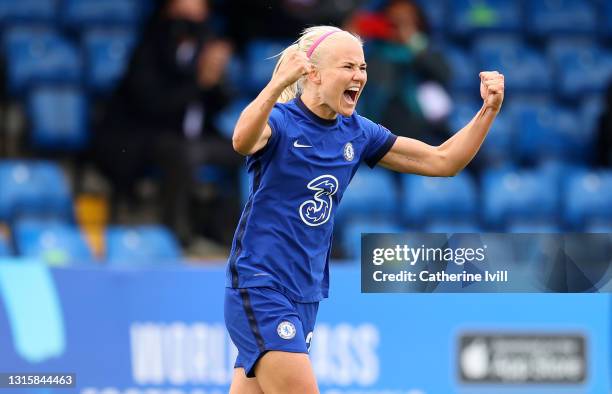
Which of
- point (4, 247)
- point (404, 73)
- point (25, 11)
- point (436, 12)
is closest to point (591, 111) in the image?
point (436, 12)

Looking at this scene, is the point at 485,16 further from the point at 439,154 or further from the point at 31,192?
the point at 439,154

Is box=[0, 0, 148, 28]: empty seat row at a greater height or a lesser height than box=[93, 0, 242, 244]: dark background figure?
greater

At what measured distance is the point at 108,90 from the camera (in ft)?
32.8

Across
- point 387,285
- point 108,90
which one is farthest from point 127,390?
point 108,90

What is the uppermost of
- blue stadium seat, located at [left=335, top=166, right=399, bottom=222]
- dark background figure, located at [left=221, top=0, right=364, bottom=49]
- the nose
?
dark background figure, located at [left=221, top=0, right=364, bottom=49]

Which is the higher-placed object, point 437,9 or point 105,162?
point 437,9

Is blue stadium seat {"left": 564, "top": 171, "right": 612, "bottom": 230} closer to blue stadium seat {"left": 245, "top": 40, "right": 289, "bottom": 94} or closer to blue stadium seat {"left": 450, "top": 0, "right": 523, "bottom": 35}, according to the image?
blue stadium seat {"left": 450, "top": 0, "right": 523, "bottom": 35}

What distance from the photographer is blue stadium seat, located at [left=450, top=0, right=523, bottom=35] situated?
1157 cm

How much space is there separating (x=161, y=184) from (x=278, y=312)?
449 centimetres

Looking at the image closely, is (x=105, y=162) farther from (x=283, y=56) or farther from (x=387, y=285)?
(x=283, y=56)

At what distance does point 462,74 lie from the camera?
10984mm

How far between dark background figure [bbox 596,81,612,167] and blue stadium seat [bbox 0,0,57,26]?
4302mm

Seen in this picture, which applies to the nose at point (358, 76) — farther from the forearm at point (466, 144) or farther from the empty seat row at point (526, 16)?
the empty seat row at point (526, 16)

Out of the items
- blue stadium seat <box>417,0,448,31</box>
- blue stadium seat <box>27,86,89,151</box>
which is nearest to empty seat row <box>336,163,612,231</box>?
blue stadium seat <box>417,0,448,31</box>
